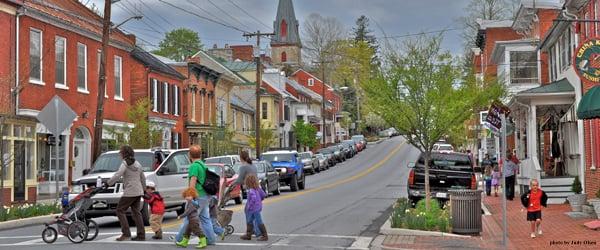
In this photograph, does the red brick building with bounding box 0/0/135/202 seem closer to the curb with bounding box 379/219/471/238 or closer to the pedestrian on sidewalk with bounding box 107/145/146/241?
the pedestrian on sidewalk with bounding box 107/145/146/241

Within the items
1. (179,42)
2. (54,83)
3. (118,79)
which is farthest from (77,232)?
(179,42)

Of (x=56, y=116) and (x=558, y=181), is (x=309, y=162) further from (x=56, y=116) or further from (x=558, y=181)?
(x=56, y=116)

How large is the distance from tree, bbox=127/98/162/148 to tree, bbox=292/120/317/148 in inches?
1615

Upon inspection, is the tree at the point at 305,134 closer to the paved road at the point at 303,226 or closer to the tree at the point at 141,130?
the tree at the point at 141,130

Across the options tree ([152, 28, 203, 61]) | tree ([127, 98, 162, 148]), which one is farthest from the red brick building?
tree ([152, 28, 203, 61])

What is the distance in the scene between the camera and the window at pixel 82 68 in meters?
32.4

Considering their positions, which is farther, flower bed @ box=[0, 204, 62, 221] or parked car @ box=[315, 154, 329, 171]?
parked car @ box=[315, 154, 329, 171]

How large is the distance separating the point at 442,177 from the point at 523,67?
752 inches

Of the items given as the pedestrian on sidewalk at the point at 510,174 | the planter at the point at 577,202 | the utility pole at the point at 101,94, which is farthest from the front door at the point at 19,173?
the planter at the point at 577,202

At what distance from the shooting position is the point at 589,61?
15.8m

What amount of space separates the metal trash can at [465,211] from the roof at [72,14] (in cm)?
1889

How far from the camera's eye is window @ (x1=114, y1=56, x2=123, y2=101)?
1433 inches

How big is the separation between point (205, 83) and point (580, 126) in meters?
32.6

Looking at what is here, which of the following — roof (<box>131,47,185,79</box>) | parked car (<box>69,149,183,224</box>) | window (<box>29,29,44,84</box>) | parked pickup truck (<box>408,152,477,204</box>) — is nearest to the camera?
parked car (<box>69,149,183,224</box>)
